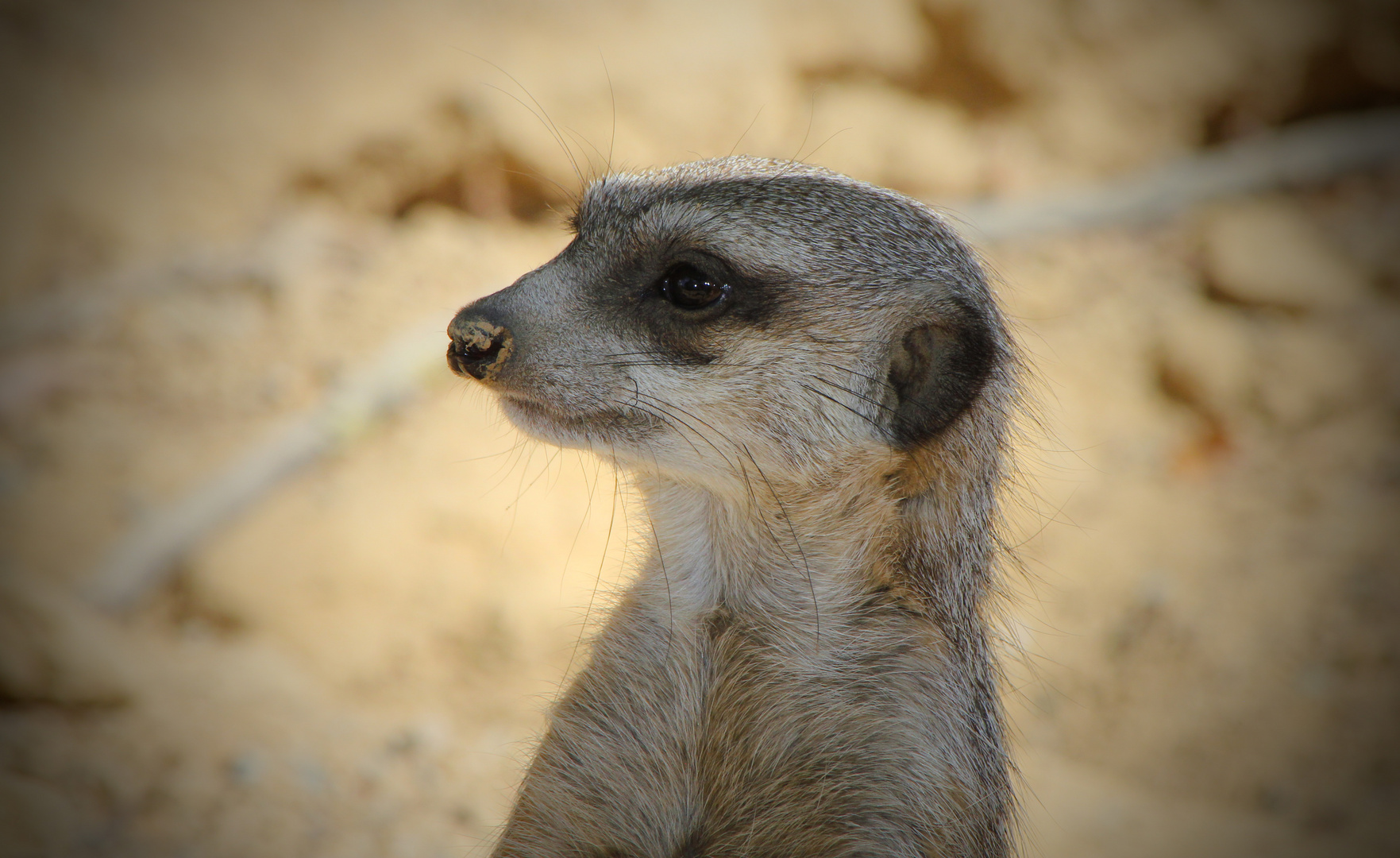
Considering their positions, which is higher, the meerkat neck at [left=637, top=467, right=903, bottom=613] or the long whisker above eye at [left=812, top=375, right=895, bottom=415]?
the long whisker above eye at [left=812, top=375, right=895, bottom=415]

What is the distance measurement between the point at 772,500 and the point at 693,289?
39 centimetres

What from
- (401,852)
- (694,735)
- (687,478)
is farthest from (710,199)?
(401,852)

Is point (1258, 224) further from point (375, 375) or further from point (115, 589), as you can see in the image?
point (115, 589)

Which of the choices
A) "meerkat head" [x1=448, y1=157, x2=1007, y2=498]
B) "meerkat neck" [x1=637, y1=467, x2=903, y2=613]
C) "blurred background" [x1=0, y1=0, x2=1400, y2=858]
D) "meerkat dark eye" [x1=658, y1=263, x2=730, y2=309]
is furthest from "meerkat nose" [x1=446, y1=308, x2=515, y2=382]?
"blurred background" [x1=0, y1=0, x2=1400, y2=858]

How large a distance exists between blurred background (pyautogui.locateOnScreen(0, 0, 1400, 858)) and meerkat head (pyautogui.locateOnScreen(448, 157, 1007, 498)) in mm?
1431

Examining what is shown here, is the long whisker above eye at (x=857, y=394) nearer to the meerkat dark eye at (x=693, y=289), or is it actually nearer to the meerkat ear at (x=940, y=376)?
the meerkat ear at (x=940, y=376)

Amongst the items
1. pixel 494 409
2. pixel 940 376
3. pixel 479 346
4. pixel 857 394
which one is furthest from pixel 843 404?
pixel 494 409

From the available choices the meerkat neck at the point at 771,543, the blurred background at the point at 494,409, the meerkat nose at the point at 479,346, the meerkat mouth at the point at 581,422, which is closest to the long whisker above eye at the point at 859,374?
the meerkat neck at the point at 771,543

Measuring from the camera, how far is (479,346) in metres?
1.79

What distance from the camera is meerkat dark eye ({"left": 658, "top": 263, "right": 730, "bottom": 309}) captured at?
1.85 meters

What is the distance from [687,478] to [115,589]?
274 centimetres

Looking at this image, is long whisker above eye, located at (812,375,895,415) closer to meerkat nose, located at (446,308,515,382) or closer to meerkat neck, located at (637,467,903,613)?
meerkat neck, located at (637,467,903,613)

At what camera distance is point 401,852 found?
3.08 meters

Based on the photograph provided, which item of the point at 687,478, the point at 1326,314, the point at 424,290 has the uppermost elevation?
the point at 1326,314
